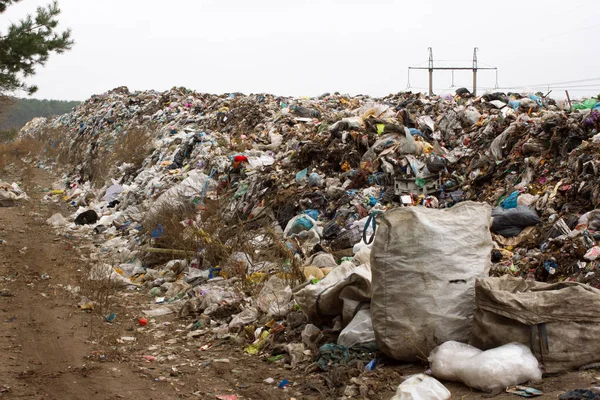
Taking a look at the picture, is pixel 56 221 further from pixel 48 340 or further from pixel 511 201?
pixel 511 201

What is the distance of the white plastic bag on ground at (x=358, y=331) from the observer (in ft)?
11.4

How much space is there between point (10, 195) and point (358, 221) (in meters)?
8.18

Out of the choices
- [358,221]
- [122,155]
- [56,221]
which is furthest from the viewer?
[122,155]

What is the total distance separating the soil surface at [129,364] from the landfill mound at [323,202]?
8.8 inches

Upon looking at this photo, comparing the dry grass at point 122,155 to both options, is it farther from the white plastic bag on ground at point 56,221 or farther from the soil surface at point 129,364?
the soil surface at point 129,364

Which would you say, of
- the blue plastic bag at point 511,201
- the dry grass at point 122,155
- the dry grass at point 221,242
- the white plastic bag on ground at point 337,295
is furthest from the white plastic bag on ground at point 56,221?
the blue plastic bag at point 511,201

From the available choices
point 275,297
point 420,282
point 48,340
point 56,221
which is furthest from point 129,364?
point 56,221

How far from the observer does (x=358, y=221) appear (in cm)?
594

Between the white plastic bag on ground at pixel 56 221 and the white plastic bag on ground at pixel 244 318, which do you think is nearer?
the white plastic bag on ground at pixel 244 318

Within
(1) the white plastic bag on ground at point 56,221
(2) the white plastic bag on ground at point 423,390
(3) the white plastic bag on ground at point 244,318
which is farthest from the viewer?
(1) the white plastic bag on ground at point 56,221

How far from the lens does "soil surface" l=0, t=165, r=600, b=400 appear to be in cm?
323

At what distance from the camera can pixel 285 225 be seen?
22.2ft

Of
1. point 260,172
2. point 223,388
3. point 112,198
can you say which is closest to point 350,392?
point 223,388

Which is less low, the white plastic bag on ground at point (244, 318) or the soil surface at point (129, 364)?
the white plastic bag on ground at point (244, 318)
